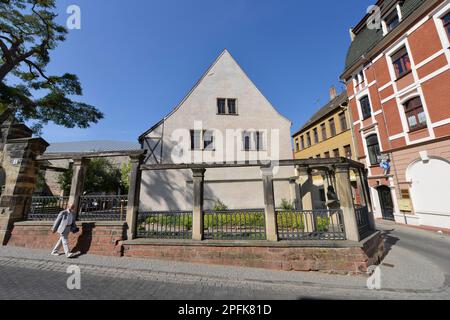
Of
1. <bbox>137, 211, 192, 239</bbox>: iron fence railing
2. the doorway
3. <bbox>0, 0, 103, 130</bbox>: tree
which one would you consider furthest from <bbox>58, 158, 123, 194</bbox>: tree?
the doorway

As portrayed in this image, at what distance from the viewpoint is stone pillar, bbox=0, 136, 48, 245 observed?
7.48 meters

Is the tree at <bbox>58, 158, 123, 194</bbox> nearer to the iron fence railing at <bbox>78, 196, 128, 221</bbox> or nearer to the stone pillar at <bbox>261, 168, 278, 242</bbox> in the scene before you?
the iron fence railing at <bbox>78, 196, 128, 221</bbox>

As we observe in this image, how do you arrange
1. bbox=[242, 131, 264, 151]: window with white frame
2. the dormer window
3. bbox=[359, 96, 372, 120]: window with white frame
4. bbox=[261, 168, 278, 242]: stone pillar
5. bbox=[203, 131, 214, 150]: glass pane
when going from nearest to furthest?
bbox=[261, 168, 278, 242]: stone pillar < bbox=[203, 131, 214, 150]: glass pane < bbox=[242, 131, 264, 151]: window with white frame < the dormer window < bbox=[359, 96, 372, 120]: window with white frame

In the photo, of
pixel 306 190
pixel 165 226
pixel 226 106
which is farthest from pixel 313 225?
pixel 226 106

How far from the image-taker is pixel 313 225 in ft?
21.1

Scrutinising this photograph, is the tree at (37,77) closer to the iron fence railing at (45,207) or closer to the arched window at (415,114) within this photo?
the iron fence railing at (45,207)

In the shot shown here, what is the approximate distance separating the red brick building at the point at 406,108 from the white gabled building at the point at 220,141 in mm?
7027

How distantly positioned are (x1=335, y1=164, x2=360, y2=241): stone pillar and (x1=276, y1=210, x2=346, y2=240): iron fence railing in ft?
0.56

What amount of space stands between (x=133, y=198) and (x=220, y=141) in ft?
30.0

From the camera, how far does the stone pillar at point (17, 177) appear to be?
7480 millimetres

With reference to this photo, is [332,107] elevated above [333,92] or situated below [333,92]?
below

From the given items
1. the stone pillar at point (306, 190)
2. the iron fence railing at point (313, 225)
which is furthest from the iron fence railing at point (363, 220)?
the stone pillar at point (306, 190)

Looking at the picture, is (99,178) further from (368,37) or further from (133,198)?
(368,37)
